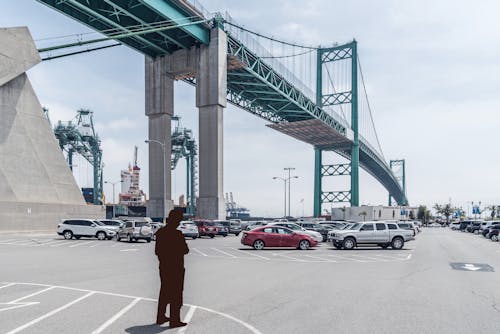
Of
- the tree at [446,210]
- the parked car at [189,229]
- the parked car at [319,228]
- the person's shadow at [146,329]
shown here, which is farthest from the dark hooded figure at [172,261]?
the tree at [446,210]

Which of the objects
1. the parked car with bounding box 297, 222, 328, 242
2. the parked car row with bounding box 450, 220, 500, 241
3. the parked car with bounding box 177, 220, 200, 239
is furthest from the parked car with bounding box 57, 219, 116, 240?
the parked car row with bounding box 450, 220, 500, 241

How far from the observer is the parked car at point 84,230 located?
34.1m

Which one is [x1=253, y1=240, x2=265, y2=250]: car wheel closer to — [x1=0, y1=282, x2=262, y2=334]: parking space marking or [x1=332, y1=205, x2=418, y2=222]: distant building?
[x1=0, y1=282, x2=262, y2=334]: parking space marking

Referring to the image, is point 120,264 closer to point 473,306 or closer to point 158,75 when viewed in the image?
point 473,306

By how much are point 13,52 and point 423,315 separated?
145 feet

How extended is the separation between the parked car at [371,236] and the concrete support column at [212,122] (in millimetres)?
24230

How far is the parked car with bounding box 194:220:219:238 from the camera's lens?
1478 inches

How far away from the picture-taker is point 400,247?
25.3 metres

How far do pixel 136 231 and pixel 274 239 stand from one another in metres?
10.5

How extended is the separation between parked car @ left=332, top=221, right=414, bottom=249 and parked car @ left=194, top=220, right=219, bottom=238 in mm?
14534

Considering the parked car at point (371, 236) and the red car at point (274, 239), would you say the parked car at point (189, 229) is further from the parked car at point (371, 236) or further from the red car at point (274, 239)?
the parked car at point (371, 236)

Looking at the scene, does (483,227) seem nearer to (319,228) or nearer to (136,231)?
(319,228)

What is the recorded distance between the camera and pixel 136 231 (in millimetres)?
30625

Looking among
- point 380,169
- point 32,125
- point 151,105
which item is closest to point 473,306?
point 32,125
